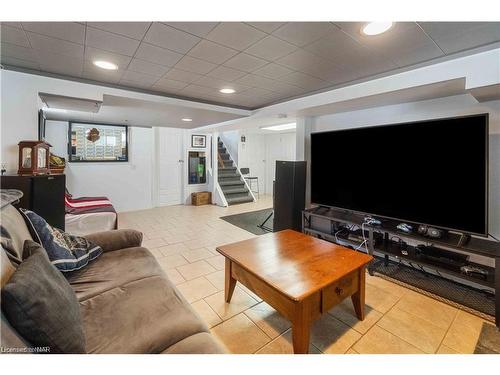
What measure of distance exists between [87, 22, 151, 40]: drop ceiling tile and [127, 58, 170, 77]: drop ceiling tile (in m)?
0.49

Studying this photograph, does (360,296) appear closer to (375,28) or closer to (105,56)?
(375,28)

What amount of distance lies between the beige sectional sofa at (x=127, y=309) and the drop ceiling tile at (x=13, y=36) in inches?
49.7

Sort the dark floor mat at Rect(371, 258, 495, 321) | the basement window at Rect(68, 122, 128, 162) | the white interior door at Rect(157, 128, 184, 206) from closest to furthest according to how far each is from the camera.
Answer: the dark floor mat at Rect(371, 258, 495, 321) → the basement window at Rect(68, 122, 128, 162) → the white interior door at Rect(157, 128, 184, 206)

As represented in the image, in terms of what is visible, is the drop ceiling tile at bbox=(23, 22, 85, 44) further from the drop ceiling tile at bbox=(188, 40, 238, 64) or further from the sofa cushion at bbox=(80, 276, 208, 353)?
the sofa cushion at bbox=(80, 276, 208, 353)

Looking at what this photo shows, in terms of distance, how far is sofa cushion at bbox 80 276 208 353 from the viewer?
102cm

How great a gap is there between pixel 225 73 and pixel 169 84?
2.58 feet

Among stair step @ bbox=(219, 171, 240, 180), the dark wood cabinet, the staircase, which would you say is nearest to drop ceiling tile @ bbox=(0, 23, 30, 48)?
the dark wood cabinet

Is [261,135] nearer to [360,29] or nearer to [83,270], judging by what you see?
[360,29]

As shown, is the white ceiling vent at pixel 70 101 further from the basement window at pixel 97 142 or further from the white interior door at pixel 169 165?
the white interior door at pixel 169 165

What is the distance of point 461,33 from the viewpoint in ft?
5.39

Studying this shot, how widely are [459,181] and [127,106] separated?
13.2ft

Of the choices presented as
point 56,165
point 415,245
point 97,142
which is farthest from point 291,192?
point 97,142

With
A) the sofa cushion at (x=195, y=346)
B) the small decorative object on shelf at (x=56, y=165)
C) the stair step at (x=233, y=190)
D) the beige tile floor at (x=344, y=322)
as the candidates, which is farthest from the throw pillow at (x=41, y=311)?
the stair step at (x=233, y=190)
